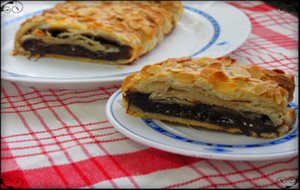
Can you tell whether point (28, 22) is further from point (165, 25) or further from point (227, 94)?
point (227, 94)

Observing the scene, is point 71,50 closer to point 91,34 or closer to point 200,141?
point 91,34

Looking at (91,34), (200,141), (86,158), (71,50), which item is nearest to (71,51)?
(71,50)

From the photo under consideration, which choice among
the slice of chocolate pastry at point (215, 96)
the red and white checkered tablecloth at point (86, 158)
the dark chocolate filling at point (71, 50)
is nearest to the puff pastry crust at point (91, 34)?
the dark chocolate filling at point (71, 50)

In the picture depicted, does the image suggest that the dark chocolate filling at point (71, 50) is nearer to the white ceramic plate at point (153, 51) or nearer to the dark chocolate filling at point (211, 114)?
the white ceramic plate at point (153, 51)

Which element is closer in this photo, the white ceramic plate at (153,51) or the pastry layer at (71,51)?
the white ceramic plate at (153,51)

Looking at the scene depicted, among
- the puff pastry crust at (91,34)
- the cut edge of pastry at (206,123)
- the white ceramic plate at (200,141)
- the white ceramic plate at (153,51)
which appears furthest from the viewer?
the puff pastry crust at (91,34)

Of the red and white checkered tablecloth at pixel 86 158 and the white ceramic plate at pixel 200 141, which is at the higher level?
the white ceramic plate at pixel 200 141

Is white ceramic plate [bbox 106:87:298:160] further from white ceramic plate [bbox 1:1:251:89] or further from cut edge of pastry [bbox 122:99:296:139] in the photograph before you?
white ceramic plate [bbox 1:1:251:89]

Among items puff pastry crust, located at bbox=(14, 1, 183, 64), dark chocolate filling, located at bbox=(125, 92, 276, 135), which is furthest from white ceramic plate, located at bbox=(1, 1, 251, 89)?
dark chocolate filling, located at bbox=(125, 92, 276, 135)

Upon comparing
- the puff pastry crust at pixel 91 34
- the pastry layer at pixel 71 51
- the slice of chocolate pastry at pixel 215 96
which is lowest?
the pastry layer at pixel 71 51
